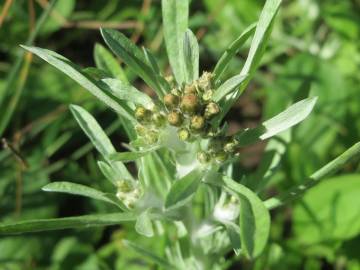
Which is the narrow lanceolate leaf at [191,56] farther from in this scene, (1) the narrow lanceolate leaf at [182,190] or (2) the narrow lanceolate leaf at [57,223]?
(2) the narrow lanceolate leaf at [57,223]

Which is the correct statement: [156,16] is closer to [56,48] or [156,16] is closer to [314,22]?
[56,48]

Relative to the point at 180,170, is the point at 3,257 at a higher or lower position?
lower

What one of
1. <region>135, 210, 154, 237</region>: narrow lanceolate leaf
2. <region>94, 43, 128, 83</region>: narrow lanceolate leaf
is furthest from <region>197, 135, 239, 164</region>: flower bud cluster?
<region>94, 43, 128, 83</region>: narrow lanceolate leaf

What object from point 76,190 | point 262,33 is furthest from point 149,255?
point 262,33

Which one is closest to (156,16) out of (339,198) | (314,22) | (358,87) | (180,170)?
(314,22)

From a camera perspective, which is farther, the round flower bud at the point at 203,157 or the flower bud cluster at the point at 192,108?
the round flower bud at the point at 203,157

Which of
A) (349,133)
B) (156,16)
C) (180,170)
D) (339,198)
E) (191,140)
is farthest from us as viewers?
(156,16)

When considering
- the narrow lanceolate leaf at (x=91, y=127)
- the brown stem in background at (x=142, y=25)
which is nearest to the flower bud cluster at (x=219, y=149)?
the narrow lanceolate leaf at (x=91, y=127)
